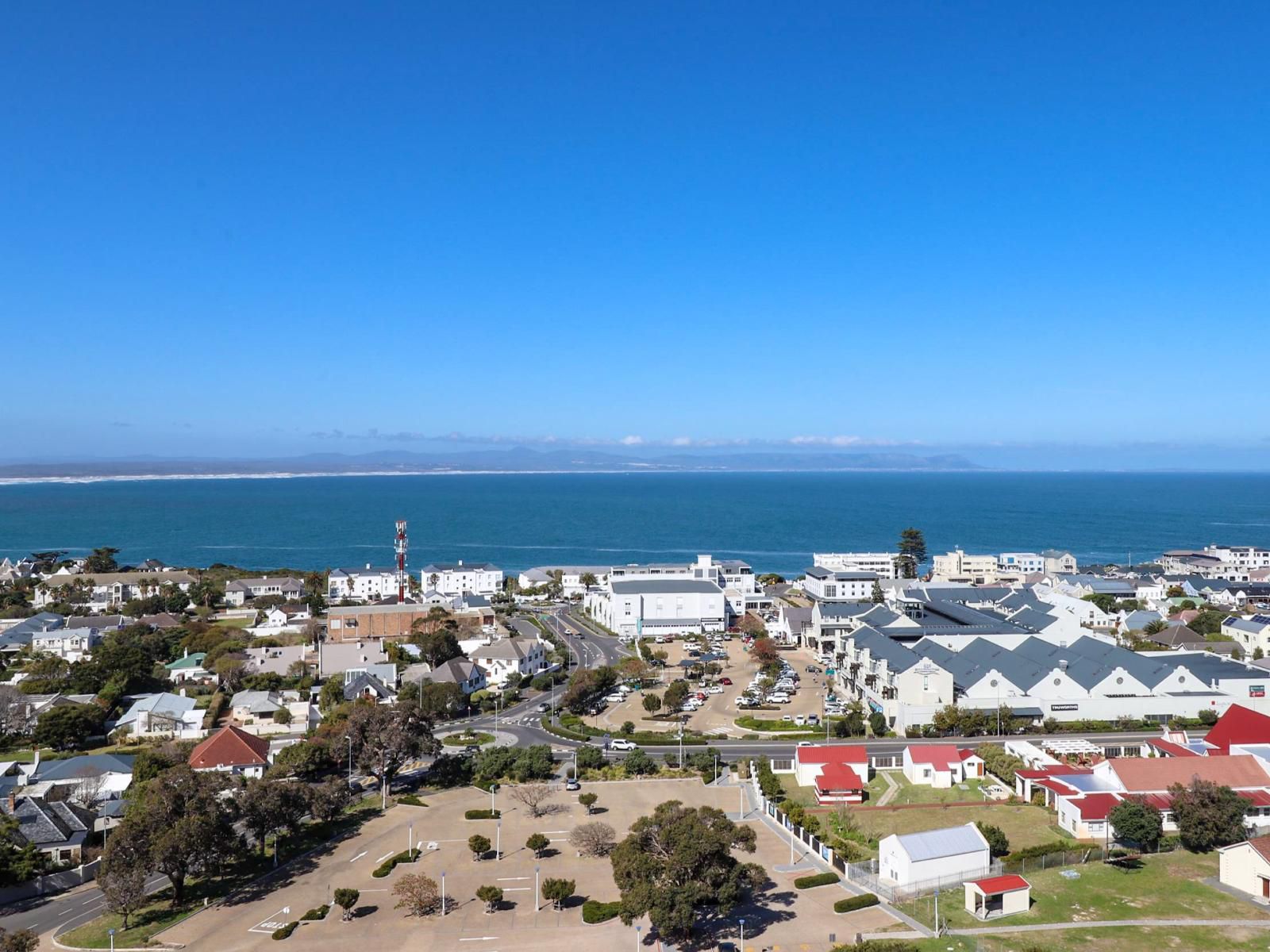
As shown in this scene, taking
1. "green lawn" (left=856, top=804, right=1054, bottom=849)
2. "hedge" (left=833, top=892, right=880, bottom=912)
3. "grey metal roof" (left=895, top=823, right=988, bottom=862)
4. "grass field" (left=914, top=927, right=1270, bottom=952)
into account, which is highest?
"grey metal roof" (left=895, top=823, right=988, bottom=862)

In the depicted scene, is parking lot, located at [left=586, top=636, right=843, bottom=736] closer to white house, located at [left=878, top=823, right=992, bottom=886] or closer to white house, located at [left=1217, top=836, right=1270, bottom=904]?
white house, located at [left=878, top=823, right=992, bottom=886]

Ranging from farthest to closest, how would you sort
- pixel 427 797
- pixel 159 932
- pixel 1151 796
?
pixel 427 797
pixel 1151 796
pixel 159 932

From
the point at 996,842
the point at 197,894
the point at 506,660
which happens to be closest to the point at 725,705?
the point at 506,660

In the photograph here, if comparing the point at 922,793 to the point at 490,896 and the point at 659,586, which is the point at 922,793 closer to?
the point at 490,896

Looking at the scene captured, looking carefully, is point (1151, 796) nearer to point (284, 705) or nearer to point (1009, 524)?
point (284, 705)

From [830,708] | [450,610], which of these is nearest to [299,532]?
[450,610]

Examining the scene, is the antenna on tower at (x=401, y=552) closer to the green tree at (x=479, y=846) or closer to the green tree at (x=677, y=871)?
the green tree at (x=479, y=846)

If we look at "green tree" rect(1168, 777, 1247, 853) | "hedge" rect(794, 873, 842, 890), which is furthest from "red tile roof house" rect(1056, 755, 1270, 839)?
"hedge" rect(794, 873, 842, 890)

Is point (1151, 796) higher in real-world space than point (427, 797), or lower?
higher
